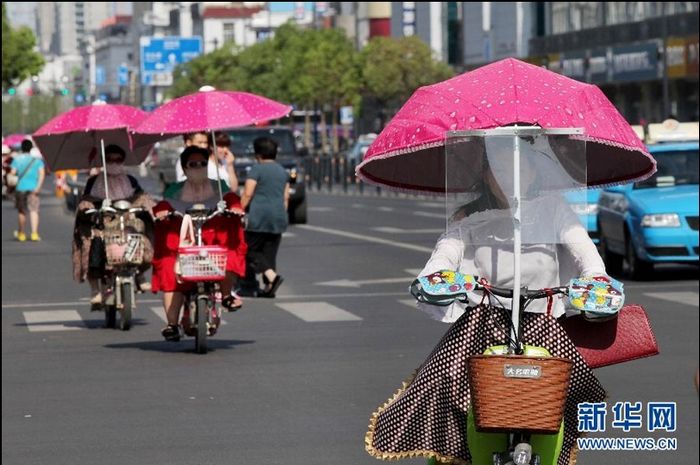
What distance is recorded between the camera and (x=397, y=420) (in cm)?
624

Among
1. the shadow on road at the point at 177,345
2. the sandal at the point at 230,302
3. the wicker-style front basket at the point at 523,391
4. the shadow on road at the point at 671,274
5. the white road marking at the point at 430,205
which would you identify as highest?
the wicker-style front basket at the point at 523,391

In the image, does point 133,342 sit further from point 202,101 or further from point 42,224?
point 42,224

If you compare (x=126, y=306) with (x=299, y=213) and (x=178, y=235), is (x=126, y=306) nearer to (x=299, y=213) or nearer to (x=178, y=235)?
(x=178, y=235)

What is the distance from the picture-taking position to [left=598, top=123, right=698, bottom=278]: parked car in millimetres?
21016

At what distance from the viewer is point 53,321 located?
58.7ft

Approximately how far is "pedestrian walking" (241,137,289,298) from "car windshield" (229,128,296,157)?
56.4 ft

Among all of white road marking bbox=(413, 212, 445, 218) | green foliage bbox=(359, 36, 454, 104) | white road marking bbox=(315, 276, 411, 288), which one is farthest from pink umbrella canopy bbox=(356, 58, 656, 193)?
green foliage bbox=(359, 36, 454, 104)

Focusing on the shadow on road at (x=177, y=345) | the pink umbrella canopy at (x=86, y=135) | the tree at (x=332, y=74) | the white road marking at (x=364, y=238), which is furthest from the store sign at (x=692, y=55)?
the shadow on road at (x=177, y=345)

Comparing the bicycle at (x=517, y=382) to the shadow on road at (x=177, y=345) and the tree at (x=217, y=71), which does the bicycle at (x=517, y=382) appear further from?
the tree at (x=217, y=71)

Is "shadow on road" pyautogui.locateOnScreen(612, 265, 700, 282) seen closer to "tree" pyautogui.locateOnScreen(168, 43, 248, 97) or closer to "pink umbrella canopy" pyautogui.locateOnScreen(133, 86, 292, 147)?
"pink umbrella canopy" pyautogui.locateOnScreen(133, 86, 292, 147)

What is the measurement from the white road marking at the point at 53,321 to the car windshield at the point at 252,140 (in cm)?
1870

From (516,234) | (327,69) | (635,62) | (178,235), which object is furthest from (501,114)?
(327,69)

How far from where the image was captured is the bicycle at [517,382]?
5641 millimetres

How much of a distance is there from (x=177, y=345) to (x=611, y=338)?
30.2 ft
